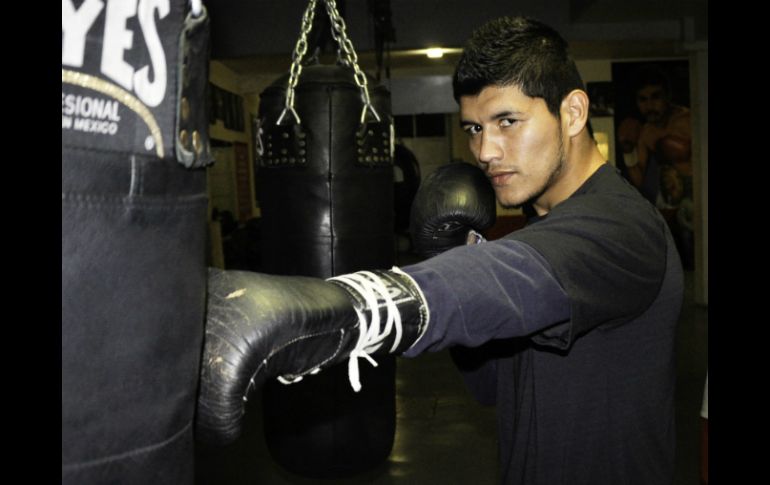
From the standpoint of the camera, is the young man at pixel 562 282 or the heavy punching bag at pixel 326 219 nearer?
the young man at pixel 562 282

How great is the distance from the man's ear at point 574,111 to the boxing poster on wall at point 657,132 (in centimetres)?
927

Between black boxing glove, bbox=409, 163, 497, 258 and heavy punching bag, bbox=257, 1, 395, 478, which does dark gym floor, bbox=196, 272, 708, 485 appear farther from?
black boxing glove, bbox=409, 163, 497, 258

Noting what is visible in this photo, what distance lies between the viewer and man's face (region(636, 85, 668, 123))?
33.5 feet

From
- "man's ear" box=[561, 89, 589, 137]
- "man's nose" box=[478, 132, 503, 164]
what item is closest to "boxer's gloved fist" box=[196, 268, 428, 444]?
"man's nose" box=[478, 132, 503, 164]

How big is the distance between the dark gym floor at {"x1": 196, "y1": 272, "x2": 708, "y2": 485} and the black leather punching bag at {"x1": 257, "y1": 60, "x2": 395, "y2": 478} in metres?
0.27

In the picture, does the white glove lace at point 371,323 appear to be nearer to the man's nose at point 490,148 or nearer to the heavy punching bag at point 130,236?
the heavy punching bag at point 130,236

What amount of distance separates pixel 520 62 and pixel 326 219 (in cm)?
163

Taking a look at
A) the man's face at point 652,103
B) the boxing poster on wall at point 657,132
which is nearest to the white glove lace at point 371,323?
the boxing poster on wall at point 657,132

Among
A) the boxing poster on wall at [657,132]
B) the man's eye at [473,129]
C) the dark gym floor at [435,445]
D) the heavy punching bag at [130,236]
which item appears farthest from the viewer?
the boxing poster on wall at [657,132]

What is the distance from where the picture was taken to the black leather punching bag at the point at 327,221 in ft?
9.66

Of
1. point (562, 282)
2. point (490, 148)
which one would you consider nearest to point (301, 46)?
point (490, 148)

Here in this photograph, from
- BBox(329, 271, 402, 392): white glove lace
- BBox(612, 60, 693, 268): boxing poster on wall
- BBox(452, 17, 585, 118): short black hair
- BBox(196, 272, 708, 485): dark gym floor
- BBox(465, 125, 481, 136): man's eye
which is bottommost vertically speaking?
BBox(196, 272, 708, 485): dark gym floor

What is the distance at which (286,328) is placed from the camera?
791 millimetres
